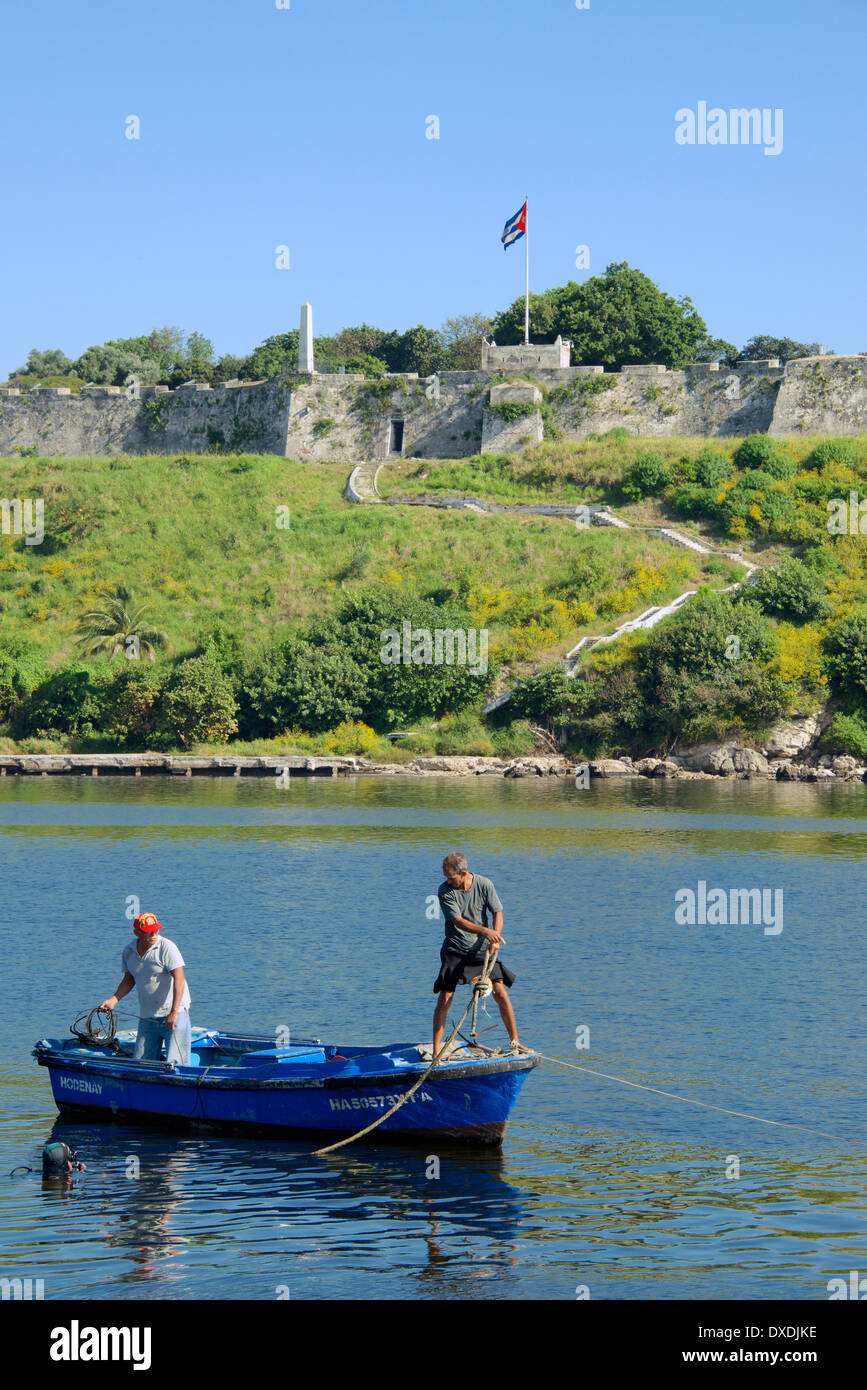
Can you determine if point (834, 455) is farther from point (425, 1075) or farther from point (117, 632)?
point (425, 1075)

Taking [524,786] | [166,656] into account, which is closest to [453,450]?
[166,656]

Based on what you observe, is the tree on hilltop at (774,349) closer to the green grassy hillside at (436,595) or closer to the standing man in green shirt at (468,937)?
the green grassy hillside at (436,595)

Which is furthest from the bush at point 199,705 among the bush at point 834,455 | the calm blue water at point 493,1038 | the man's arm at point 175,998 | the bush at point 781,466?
the man's arm at point 175,998

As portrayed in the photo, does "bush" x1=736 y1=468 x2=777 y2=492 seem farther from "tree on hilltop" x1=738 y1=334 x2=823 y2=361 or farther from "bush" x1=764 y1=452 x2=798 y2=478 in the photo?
"tree on hilltop" x1=738 y1=334 x2=823 y2=361

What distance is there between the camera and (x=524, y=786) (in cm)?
5159

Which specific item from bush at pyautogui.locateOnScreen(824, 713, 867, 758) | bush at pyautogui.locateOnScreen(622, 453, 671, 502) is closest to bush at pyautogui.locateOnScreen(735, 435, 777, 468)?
bush at pyautogui.locateOnScreen(622, 453, 671, 502)

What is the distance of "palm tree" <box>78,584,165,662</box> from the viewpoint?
62875mm

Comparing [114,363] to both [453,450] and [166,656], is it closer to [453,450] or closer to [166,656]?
[453,450]

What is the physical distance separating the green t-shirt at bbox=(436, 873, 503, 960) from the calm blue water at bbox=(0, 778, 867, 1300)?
7.44ft

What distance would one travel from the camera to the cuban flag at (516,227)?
72.3 meters

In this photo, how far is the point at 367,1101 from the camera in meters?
14.8

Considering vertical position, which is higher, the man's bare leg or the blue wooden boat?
the man's bare leg

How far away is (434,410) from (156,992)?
68.6 metres

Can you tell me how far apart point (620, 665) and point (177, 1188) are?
44.7m
